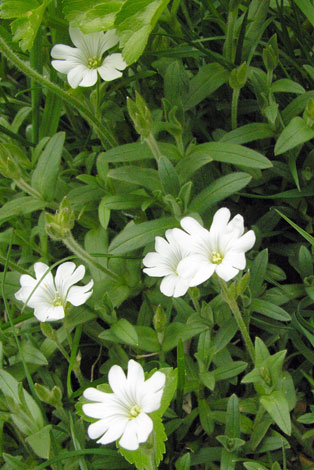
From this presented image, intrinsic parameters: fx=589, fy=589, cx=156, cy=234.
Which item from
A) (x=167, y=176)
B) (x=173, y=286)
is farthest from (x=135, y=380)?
(x=167, y=176)

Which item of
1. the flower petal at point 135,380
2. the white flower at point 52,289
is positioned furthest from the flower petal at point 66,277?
the flower petal at point 135,380

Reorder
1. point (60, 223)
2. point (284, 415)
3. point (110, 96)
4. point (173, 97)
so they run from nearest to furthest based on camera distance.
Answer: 1. point (284, 415)
2. point (60, 223)
3. point (173, 97)
4. point (110, 96)

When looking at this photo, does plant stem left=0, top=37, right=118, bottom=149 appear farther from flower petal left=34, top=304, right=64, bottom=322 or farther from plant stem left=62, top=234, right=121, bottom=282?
flower petal left=34, top=304, right=64, bottom=322

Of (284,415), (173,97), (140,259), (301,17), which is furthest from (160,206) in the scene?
(301,17)

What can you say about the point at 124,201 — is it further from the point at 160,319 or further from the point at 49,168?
the point at 160,319

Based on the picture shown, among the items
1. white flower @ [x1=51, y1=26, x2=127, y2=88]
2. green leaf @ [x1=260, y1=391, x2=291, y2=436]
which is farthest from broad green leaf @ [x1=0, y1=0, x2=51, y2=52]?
green leaf @ [x1=260, y1=391, x2=291, y2=436]

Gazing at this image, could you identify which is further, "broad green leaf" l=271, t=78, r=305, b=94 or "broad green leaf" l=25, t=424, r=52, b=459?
"broad green leaf" l=271, t=78, r=305, b=94

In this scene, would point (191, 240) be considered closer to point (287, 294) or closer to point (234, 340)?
point (287, 294)
